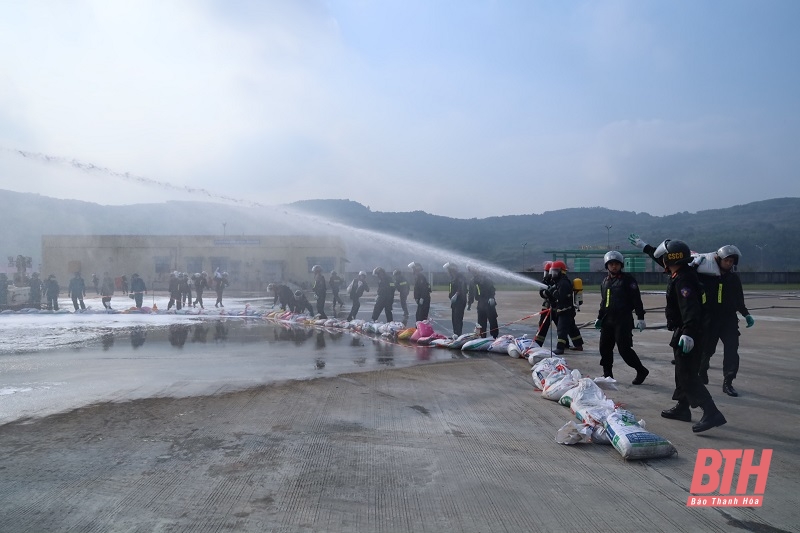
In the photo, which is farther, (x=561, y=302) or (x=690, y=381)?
(x=561, y=302)

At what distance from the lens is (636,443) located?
4965mm

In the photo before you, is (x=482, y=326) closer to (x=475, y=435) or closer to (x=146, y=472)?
(x=475, y=435)

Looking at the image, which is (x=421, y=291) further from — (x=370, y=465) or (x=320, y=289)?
(x=370, y=465)

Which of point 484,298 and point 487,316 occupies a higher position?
point 484,298

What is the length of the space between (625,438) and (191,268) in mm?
53807

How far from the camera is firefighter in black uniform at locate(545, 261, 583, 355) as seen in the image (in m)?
11.0

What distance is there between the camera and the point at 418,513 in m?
3.87

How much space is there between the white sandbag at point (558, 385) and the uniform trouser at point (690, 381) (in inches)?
49.1

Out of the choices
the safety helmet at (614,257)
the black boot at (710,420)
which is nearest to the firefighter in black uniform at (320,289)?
the safety helmet at (614,257)

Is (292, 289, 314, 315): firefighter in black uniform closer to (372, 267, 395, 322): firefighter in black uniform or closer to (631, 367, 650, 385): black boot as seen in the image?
(372, 267, 395, 322): firefighter in black uniform

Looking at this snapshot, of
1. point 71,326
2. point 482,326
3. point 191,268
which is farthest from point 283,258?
point 482,326

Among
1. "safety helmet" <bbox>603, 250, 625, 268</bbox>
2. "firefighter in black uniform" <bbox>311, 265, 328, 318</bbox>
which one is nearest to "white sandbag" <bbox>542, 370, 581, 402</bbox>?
"safety helmet" <bbox>603, 250, 625, 268</bbox>

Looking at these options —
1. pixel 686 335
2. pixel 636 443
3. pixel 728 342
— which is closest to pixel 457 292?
pixel 728 342

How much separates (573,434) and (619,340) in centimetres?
303
